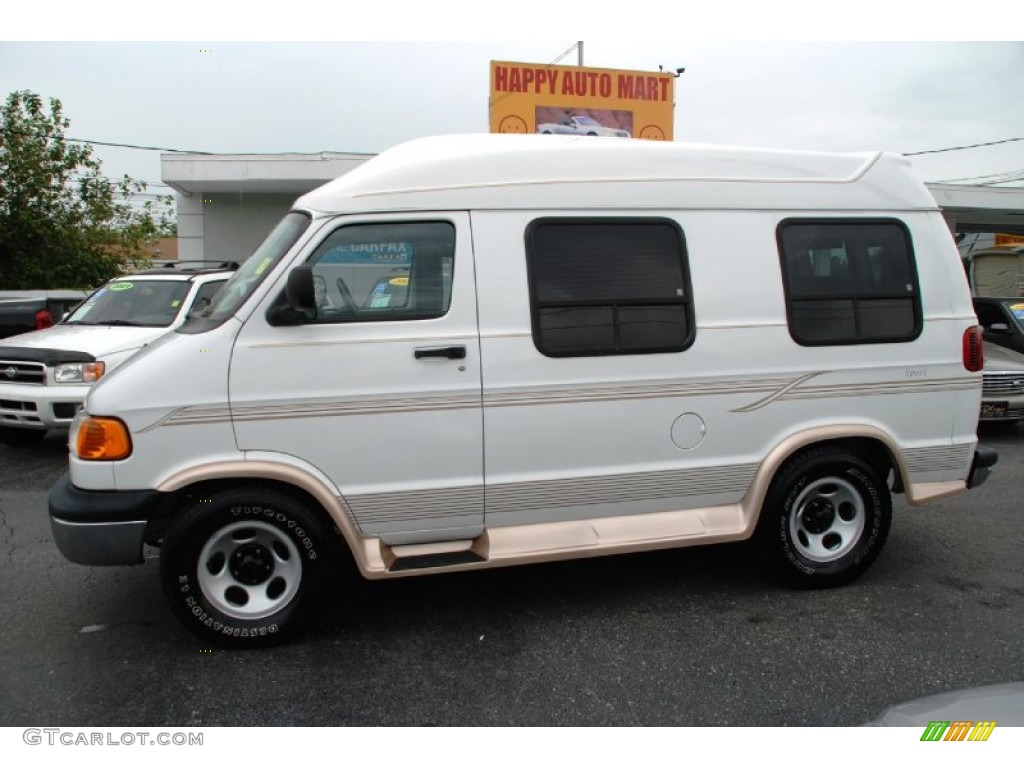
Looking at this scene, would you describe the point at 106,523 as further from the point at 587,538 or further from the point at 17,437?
the point at 17,437

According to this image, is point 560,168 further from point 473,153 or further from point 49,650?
point 49,650

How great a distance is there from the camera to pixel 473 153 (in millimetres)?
3748

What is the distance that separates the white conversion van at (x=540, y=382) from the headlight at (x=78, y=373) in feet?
12.4

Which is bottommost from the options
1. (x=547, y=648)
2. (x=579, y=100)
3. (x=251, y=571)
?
(x=547, y=648)

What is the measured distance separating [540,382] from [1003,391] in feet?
22.7

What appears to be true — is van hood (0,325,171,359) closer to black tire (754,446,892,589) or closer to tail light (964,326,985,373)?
black tire (754,446,892,589)

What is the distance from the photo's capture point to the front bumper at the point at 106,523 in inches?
134

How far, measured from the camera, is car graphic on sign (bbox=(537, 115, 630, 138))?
1688 centimetres

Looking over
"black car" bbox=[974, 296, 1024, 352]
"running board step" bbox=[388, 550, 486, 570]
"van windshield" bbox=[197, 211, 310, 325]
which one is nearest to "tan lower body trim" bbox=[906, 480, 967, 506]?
"running board step" bbox=[388, 550, 486, 570]

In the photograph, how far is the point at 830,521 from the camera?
14.3ft

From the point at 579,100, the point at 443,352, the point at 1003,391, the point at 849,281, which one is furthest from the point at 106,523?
the point at 579,100

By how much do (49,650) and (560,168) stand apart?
352 centimetres

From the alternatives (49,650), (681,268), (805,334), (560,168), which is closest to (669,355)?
(681,268)

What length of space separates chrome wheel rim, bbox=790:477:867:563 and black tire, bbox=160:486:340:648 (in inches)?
105
